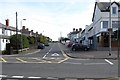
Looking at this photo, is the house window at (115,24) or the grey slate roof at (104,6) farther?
the grey slate roof at (104,6)

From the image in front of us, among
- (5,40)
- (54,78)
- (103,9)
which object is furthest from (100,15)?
(54,78)

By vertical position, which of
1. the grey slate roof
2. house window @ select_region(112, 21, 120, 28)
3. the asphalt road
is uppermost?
the grey slate roof

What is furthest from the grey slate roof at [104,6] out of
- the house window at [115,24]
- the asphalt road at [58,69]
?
the asphalt road at [58,69]

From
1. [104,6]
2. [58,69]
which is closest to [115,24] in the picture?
[104,6]

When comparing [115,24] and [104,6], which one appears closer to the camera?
[115,24]

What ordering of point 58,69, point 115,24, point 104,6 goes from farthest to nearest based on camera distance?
1. point 104,6
2. point 115,24
3. point 58,69

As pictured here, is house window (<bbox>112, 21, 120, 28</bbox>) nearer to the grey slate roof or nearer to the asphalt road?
the grey slate roof

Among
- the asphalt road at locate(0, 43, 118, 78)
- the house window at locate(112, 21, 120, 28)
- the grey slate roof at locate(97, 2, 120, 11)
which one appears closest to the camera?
the asphalt road at locate(0, 43, 118, 78)

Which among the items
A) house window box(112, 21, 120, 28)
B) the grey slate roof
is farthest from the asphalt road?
the grey slate roof

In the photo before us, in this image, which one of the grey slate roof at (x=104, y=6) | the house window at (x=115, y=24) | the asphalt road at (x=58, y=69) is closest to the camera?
the asphalt road at (x=58, y=69)

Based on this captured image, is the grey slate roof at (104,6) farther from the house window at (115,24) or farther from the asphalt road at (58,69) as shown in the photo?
the asphalt road at (58,69)

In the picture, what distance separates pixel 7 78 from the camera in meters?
15.5

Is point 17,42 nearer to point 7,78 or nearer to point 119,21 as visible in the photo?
point 119,21

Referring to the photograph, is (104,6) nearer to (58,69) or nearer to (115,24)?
(115,24)
